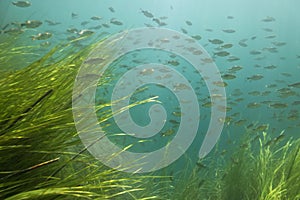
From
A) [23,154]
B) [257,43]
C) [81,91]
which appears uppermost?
[257,43]

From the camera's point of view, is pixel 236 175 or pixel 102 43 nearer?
pixel 102 43

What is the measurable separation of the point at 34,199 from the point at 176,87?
5.76m

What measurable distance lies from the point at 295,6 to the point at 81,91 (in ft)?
102

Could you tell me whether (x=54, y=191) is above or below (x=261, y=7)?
below

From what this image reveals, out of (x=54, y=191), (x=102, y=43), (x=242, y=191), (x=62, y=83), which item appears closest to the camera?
(x=54, y=191)

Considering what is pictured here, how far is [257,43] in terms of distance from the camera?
4038 cm

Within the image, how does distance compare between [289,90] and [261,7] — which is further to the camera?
[261,7]

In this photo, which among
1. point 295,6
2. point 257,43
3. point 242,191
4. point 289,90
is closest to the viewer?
point 242,191

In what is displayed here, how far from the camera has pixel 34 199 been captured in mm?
1152

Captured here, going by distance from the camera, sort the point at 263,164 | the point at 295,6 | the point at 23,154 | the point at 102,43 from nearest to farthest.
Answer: the point at 23,154, the point at 102,43, the point at 263,164, the point at 295,6

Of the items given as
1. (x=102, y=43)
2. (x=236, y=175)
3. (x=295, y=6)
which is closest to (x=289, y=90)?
(x=236, y=175)

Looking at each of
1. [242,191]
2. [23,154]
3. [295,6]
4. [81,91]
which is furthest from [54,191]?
[295,6]

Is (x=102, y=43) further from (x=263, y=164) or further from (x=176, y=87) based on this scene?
(x=176, y=87)

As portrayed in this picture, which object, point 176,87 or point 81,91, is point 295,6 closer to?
point 176,87
